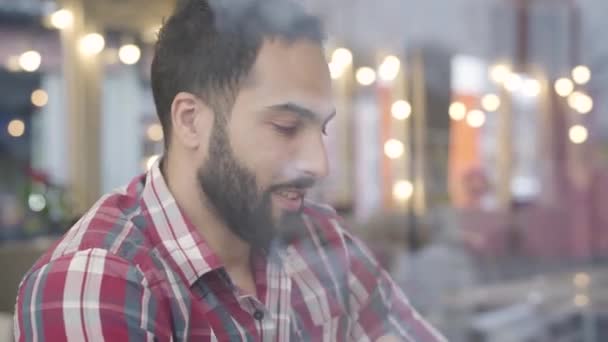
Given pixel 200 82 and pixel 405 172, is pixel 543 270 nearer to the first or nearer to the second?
pixel 405 172

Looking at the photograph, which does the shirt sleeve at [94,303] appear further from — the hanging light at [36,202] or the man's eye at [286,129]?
the hanging light at [36,202]

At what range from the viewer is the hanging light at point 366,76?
99cm

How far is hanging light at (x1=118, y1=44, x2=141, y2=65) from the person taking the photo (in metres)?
0.78

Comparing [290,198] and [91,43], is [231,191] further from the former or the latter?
[91,43]

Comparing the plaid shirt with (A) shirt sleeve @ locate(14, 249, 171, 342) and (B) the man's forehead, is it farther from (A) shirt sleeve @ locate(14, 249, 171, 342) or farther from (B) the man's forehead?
Result: (B) the man's forehead

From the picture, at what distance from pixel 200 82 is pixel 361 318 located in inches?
11.4

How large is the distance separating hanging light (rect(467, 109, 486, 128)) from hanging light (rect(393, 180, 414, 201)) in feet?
0.58

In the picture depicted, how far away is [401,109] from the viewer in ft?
4.27

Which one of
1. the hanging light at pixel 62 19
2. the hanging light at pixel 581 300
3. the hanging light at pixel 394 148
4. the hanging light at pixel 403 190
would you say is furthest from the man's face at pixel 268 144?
the hanging light at pixel 581 300

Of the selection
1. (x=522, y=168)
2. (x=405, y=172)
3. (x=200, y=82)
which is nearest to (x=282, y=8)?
(x=200, y=82)

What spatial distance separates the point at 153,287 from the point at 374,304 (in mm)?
266

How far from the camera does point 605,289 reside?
2.31m

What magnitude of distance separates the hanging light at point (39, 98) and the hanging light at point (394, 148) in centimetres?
52

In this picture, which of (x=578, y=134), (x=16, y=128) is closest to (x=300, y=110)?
(x=16, y=128)
